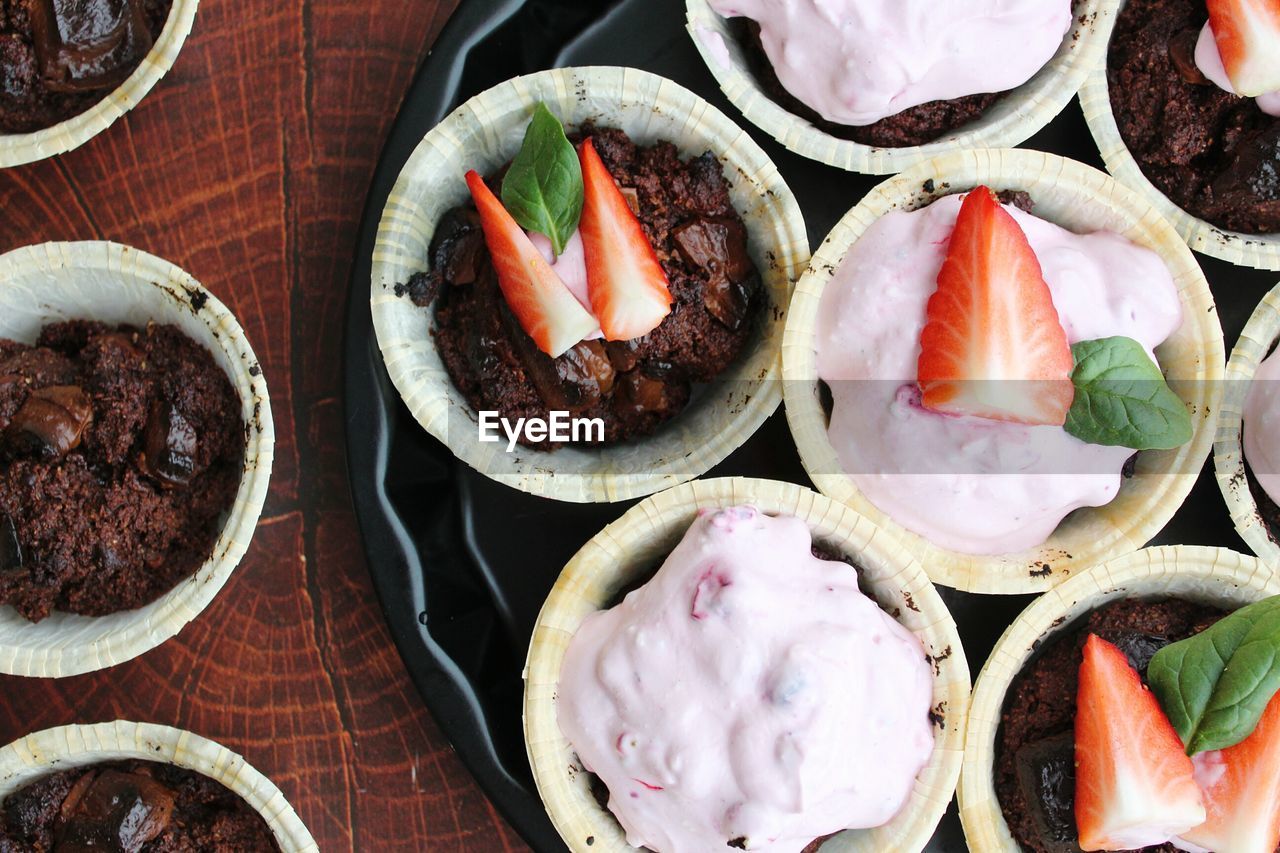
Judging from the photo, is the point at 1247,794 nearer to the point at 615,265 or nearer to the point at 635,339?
the point at 635,339

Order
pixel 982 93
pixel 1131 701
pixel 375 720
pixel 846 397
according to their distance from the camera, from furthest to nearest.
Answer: pixel 375 720, pixel 982 93, pixel 846 397, pixel 1131 701

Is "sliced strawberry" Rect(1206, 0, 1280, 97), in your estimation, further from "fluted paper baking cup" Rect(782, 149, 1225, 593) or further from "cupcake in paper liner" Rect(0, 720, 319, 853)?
"cupcake in paper liner" Rect(0, 720, 319, 853)

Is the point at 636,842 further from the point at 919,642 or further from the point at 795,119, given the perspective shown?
the point at 795,119

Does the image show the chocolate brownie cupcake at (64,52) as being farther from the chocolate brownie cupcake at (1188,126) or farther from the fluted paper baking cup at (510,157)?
A: the chocolate brownie cupcake at (1188,126)

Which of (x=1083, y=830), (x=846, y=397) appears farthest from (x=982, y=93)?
(x=1083, y=830)

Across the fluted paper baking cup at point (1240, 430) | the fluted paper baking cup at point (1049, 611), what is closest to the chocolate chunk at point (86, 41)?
the fluted paper baking cup at point (1049, 611)

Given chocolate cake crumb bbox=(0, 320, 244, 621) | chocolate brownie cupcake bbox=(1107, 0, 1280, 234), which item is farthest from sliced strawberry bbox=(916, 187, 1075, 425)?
chocolate cake crumb bbox=(0, 320, 244, 621)
